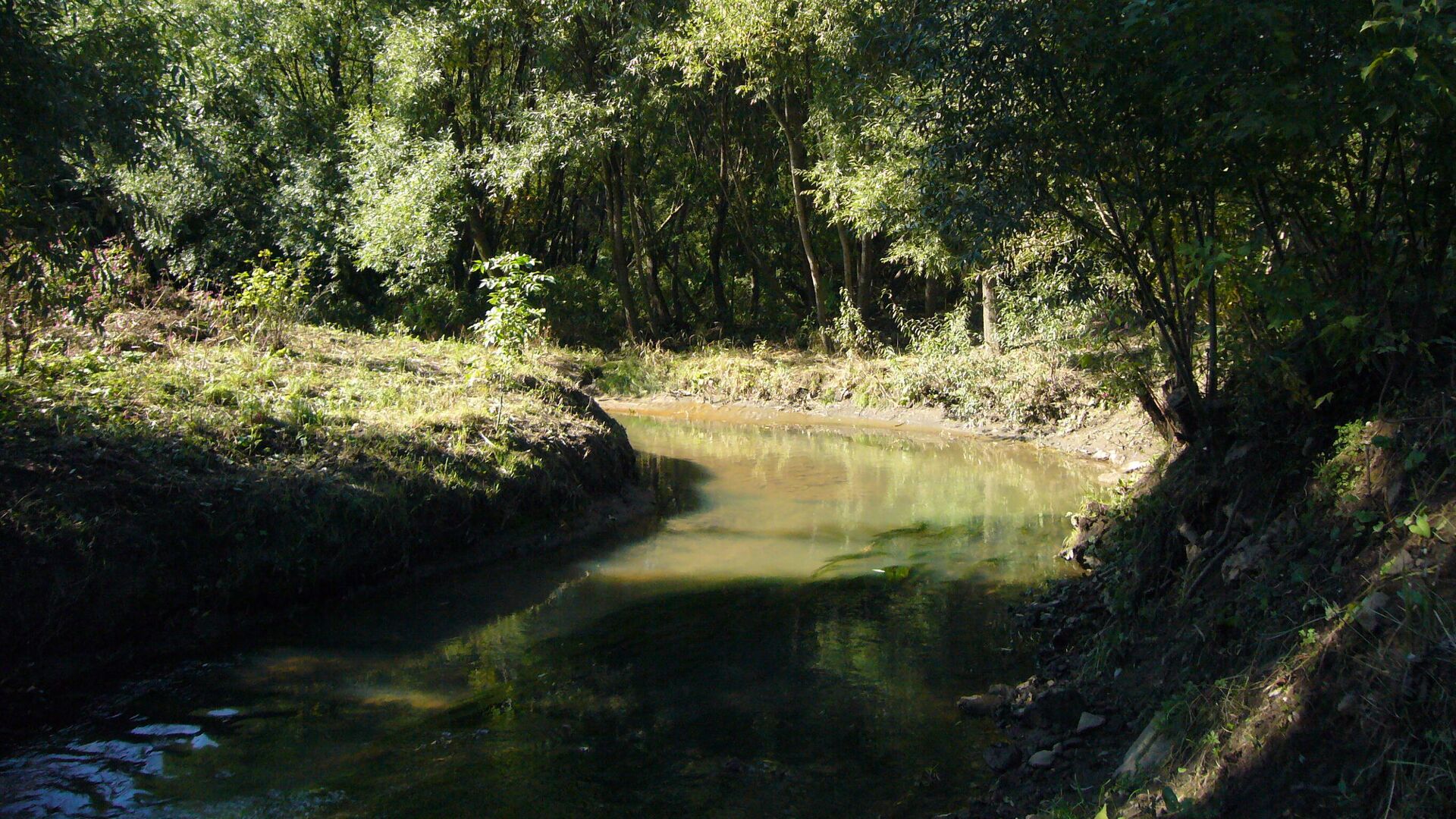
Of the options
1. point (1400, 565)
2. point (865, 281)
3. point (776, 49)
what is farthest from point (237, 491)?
point (865, 281)

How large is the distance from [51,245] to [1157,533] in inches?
337

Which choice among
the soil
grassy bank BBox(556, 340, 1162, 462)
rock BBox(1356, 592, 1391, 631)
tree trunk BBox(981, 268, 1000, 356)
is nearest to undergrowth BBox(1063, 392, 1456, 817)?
rock BBox(1356, 592, 1391, 631)

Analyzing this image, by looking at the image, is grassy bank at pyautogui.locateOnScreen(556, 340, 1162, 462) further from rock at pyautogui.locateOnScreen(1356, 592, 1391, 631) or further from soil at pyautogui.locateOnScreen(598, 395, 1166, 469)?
rock at pyautogui.locateOnScreen(1356, 592, 1391, 631)

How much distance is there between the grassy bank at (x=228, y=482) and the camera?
7.58 meters

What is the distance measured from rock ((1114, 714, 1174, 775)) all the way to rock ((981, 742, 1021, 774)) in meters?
0.64

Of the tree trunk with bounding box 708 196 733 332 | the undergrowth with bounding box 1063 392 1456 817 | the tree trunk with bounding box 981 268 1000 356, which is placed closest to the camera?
the undergrowth with bounding box 1063 392 1456 817

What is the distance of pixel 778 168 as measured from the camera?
88.7ft

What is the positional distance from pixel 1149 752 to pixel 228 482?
23.6ft

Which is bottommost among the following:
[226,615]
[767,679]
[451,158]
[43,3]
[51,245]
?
[767,679]

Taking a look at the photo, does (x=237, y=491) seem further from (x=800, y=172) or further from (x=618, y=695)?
(x=800, y=172)

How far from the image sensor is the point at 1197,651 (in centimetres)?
604

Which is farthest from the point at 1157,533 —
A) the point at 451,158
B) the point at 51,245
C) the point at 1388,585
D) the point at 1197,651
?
the point at 451,158

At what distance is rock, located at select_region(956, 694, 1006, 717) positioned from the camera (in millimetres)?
6859

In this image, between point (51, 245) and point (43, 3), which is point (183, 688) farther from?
point (43, 3)
